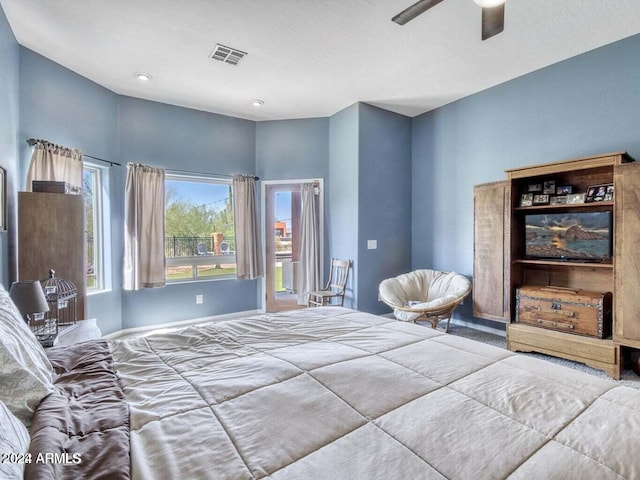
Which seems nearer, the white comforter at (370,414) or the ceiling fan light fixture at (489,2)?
the white comforter at (370,414)

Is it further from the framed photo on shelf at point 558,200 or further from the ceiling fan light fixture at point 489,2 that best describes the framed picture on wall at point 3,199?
the framed photo on shelf at point 558,200

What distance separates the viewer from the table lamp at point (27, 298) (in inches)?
74.1

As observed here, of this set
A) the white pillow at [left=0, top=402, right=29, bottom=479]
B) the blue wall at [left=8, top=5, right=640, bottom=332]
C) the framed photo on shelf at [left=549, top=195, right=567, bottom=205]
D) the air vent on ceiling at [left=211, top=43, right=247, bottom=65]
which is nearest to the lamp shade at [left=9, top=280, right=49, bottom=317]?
the blue wall at [left=8, top=5, right=640, bottom=332]

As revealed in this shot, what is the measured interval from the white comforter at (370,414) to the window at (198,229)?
3.17 meters

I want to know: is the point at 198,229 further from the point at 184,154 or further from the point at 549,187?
the point at 549,187

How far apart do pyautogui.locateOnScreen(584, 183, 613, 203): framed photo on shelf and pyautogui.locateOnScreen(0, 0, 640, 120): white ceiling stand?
1311mm

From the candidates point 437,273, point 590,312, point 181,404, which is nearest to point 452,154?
point 437,273

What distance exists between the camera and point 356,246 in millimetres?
4410

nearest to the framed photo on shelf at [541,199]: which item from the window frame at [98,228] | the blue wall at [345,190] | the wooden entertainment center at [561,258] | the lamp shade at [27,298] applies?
the wooden entertainment center at [561,258]

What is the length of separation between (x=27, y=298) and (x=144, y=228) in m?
2.31

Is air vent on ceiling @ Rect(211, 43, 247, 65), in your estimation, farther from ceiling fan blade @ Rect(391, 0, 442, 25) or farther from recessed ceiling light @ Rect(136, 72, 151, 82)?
ceiling fan blade @ Rect(391, 0, 442, 25)

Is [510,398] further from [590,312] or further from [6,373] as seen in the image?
[590,312]

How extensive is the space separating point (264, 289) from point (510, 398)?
4140 millimetres

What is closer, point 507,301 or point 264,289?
point 507,301
